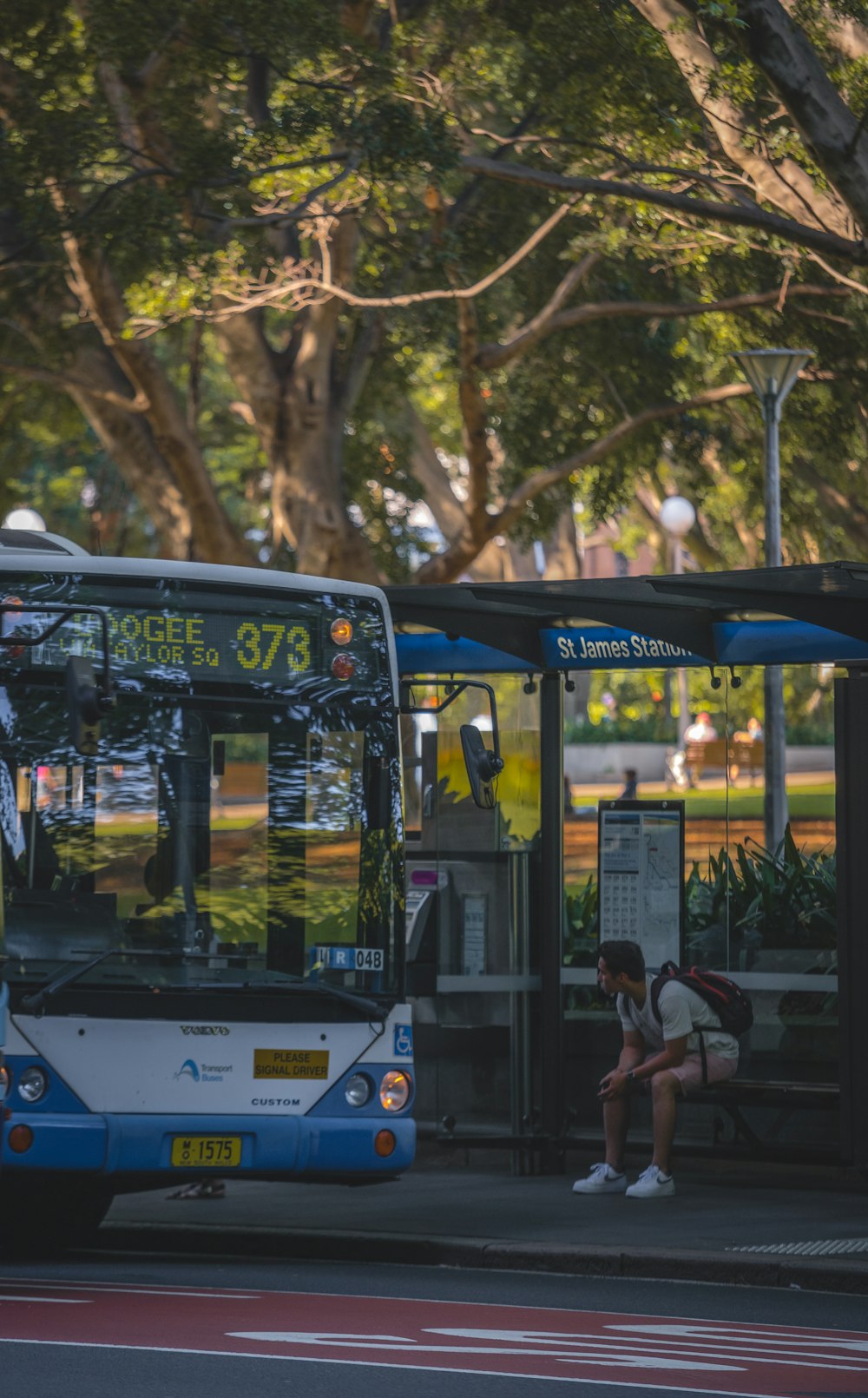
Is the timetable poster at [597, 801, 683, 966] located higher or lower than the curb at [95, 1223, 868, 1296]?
higher

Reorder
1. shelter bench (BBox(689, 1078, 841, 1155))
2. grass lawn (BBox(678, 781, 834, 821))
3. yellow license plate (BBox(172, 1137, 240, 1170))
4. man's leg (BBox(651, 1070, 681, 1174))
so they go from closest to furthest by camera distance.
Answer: yellow license plate (BBox(172, 1137, 240, 1170)) → man's leg (BBox(651, 1070, 681, 1174)) → shelter bench (BBox(689, 1078, 841, 1155)) → grass lawn (BBox(678, 781, 834, 821))

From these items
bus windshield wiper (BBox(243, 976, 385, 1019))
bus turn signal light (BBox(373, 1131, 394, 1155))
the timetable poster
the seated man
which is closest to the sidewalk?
the seated man

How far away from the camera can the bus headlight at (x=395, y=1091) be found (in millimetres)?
9430

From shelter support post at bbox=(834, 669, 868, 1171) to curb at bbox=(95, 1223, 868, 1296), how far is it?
70.0 inches

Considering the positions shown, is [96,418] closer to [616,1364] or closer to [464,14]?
[464,14]

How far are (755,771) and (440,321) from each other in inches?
322

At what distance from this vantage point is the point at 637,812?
40.1 ft

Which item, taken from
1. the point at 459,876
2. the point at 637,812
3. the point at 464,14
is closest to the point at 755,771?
the point at 637,812

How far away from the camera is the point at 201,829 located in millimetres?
9070

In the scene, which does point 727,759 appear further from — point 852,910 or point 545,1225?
point 545,1225

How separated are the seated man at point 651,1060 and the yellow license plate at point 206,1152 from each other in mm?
2685

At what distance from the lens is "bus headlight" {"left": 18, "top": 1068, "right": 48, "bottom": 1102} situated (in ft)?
28.9

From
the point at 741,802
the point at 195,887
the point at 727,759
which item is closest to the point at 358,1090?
the point at 195,887

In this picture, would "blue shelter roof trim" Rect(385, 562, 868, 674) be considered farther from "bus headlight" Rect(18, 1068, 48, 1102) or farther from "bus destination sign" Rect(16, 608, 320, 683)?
"bus headlight" Rect(18, 1068, 48, 1102)
